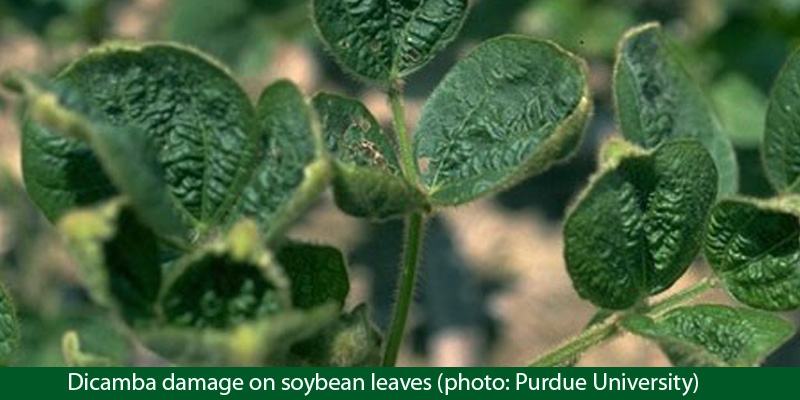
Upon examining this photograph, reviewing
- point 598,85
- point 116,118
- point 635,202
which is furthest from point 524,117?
point 598,85

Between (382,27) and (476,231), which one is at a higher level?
(382,27)

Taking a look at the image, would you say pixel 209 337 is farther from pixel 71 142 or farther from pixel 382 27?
pixel 382 27

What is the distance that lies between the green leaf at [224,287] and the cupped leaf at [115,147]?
1.9 inches

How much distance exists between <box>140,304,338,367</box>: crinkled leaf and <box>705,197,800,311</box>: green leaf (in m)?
0.52

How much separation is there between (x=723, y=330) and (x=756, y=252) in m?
0.12

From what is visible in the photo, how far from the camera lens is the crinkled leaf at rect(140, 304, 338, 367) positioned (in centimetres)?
105

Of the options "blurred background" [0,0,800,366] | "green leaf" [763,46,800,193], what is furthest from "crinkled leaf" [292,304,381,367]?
"blurred background" [0,0,800,366]

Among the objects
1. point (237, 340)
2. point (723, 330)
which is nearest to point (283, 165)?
point (237, 340)

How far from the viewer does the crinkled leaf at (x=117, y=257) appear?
1.09m

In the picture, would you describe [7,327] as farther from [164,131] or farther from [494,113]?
[494,113]

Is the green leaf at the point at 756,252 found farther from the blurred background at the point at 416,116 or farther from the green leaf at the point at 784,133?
the blurred background at the point at 416,116

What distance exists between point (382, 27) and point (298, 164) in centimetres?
37

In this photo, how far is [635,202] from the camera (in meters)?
1.45

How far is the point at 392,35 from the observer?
Answer: 1579mm
